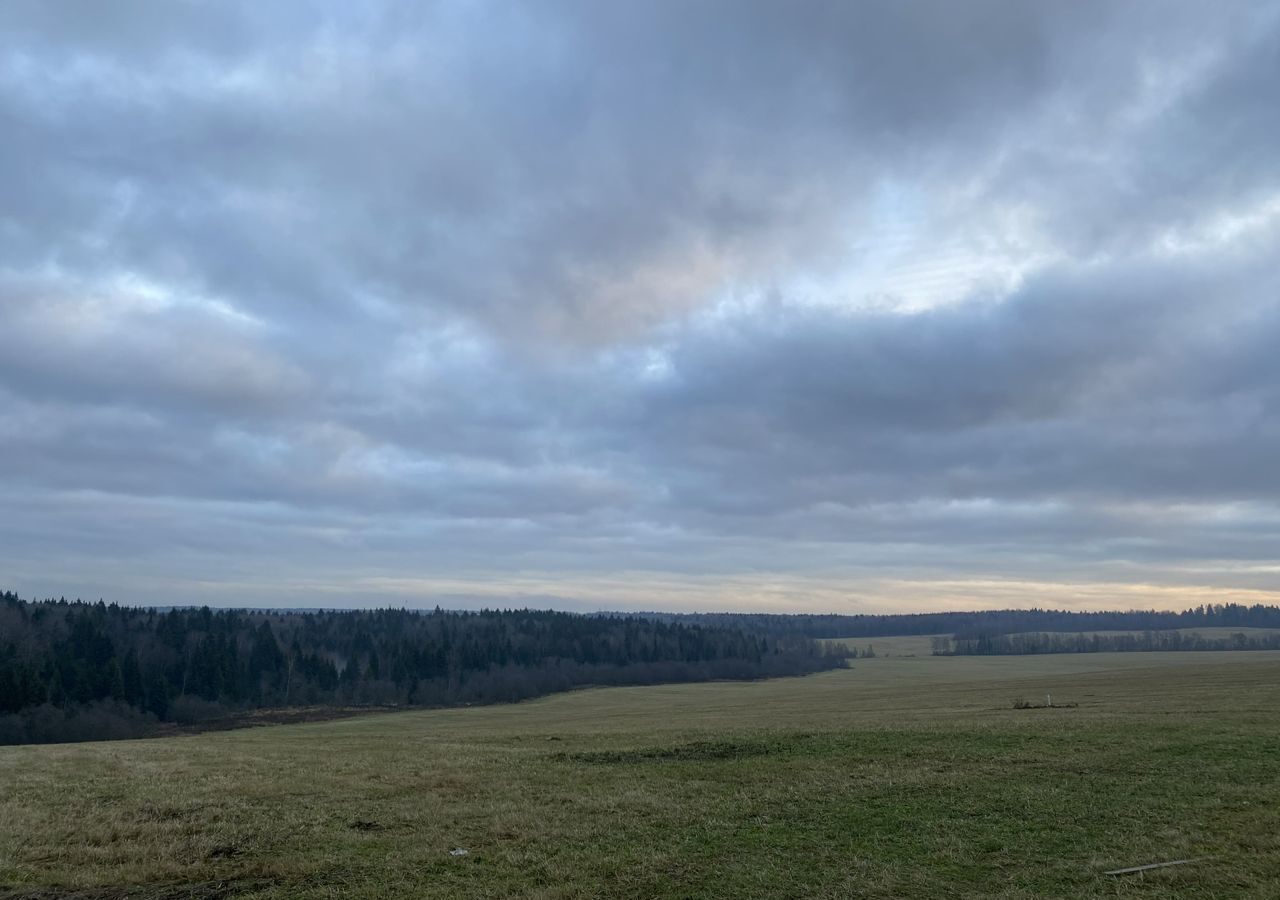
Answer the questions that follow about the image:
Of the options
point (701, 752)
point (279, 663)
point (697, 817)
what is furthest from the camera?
point (279, 663)

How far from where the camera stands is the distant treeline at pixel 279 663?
9669cm

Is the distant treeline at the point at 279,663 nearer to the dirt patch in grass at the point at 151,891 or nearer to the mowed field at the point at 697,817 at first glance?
the mowed field at the point at 697,817

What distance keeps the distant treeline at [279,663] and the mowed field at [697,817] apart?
3190 inches

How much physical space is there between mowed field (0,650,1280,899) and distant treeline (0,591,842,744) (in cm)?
8103

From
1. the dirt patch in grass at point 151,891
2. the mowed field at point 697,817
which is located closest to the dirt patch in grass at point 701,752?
the mowed field at point 697,817

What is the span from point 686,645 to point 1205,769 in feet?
546

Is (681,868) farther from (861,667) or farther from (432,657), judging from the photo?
(861,667)

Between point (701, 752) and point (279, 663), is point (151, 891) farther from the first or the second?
point (279, 663)

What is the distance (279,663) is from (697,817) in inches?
5307

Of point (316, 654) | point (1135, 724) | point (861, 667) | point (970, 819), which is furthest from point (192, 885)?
point (861, 667)

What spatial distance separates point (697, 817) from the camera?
58.4 ft

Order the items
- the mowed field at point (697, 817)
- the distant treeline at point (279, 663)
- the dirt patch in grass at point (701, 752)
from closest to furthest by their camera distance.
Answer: the mowed field at point (697, 817) → the dirt patch in grass at point (701, 752) → the distant treeline at point (279, 663)

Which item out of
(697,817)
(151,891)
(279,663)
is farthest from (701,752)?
(279,663)

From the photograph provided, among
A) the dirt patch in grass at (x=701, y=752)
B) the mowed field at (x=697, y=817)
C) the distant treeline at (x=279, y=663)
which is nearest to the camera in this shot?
the mowed field at (x=697, y=817)
